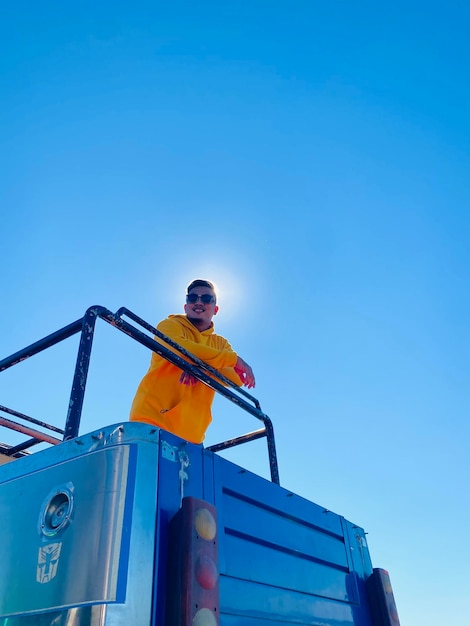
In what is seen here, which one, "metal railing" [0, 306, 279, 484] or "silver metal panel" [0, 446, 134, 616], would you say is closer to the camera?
"silver metal panel" [0, 446, 134, 616]

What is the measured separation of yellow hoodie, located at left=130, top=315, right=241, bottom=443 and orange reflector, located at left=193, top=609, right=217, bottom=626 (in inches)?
54.3

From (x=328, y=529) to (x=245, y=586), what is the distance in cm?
85

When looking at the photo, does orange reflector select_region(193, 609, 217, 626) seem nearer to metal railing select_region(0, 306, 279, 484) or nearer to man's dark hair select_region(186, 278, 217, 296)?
metal railing select_region(0, 306, 279, 484)

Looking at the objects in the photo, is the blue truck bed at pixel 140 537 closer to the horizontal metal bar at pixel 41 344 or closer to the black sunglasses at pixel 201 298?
the horizontal metal bar at pixel 41 344

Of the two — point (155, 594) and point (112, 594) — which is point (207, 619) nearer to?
point (155, 594)

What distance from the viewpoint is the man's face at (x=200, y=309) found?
136 inches

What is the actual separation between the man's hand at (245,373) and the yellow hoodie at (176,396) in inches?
4.5

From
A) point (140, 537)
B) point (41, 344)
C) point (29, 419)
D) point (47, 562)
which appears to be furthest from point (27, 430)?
point (140, 537)

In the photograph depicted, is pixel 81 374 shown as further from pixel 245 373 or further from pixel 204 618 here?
pixel 245 373

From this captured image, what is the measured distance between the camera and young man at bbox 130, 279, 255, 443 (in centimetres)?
272

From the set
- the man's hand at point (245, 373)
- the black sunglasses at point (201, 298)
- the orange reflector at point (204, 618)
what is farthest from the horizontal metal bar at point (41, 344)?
the black sunglasses at point (201, 298)

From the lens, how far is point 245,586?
1666mm

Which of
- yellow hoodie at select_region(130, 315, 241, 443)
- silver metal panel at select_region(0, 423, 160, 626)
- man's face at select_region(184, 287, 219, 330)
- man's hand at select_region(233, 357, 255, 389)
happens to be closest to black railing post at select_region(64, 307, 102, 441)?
Result: silver metal panel at select_region(0, 423, 160, 626)

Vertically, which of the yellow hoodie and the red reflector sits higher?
the yellow hoodie
